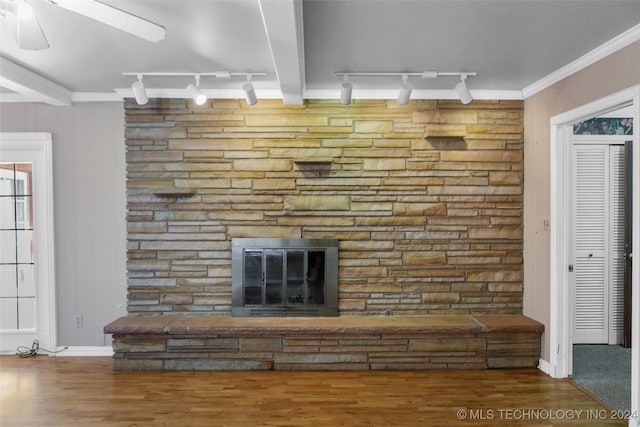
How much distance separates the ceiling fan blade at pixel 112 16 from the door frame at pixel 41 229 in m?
2.50

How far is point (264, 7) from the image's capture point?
6.31 feet

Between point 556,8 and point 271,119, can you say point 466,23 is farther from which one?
point 271,119

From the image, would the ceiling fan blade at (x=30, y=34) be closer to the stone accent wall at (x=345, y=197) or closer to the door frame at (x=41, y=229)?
A: the stone accent wall at (x=345, y=197)

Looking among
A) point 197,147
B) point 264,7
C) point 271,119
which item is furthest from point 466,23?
point 197,147

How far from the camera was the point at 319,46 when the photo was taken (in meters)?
2.67

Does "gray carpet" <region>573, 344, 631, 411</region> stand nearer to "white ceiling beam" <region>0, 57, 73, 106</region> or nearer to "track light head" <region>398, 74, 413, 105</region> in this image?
"track light head" <region>398, 74, 413, 105</region>

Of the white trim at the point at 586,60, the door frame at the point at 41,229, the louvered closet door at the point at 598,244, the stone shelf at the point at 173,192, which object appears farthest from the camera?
the louvered closet door at the point at 598,244

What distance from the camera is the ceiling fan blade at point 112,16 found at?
163 cm

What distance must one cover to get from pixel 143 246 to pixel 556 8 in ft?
11.6

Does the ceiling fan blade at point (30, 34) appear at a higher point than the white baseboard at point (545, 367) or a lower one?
higher

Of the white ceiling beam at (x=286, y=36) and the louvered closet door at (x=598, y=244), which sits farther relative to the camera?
the louvered closet door at (x=598, y=244)

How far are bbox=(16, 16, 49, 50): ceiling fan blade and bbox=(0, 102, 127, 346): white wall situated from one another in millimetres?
2024

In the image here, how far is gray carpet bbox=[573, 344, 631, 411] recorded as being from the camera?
294 cm

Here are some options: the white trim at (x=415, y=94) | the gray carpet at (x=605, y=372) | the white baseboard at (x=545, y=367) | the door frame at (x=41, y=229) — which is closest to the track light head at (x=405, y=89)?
the white trim at (x=415, y=94)
